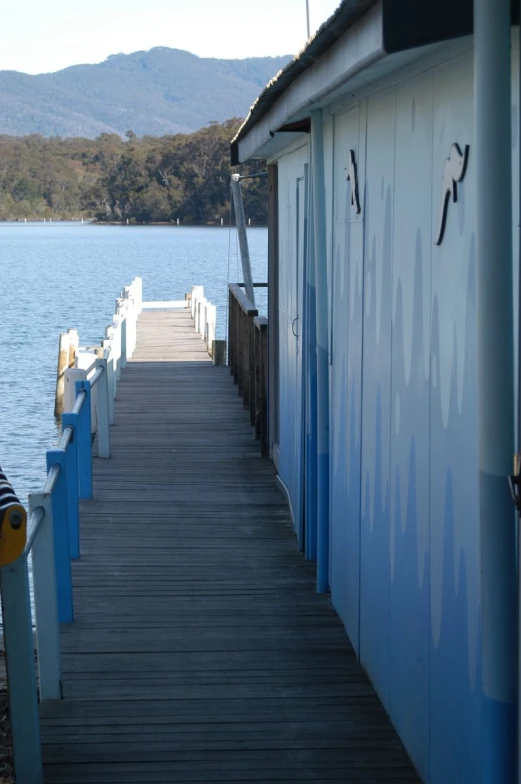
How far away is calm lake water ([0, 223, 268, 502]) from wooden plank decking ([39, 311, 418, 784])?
22.4 ft

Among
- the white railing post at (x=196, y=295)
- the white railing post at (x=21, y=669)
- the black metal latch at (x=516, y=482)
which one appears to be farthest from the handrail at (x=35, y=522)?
the white railing post at (x=196, y=295)

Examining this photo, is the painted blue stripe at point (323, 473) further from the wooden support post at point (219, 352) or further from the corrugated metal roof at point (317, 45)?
the wooden support post at point (219, 352)

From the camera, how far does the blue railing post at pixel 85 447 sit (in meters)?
7.98

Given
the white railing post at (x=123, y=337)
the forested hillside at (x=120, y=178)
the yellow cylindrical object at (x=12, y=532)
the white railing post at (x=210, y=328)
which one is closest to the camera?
the yellow cylindrical object at (x=12, y=532)

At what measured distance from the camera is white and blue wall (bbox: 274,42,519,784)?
341cm

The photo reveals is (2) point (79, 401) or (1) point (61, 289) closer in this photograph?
(2) point (79, 401)

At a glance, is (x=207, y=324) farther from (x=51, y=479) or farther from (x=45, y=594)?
(x=45, y=594)

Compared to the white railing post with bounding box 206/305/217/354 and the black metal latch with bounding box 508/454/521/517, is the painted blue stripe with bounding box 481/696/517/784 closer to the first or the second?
the black metal latch with bounding box 508/454/521/517

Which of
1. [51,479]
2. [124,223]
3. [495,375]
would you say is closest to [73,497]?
[51,479]

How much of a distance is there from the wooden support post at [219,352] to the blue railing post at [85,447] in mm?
8033

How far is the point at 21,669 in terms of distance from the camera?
3873mm

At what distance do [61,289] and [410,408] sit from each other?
5907 centimetres

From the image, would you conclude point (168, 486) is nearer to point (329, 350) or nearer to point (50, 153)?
point (329, 350)

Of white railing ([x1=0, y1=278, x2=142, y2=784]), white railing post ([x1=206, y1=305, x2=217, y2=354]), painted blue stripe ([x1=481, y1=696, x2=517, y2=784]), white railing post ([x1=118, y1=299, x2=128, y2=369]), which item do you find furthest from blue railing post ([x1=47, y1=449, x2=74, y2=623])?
white railing post ([x1=206, y1=305, x2=217, y2=354])
